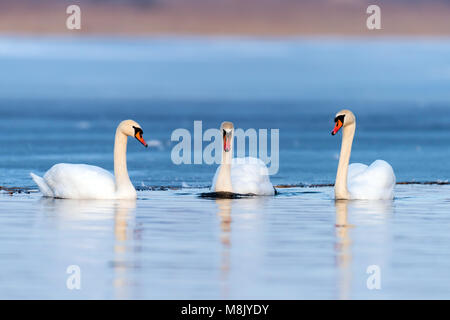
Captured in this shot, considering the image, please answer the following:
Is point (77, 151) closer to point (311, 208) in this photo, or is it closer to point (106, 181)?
point (106, 181)

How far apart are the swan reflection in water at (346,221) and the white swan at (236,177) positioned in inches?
45.0

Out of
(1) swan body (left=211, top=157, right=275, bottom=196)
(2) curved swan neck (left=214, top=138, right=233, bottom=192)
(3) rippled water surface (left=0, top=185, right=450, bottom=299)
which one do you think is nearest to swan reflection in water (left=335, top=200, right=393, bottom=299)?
(3) rippled water surface (left=0, top=185, right=450, bottom=299)

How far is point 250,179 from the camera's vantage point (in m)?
16.3

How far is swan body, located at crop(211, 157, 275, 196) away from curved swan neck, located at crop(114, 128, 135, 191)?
1.22 m

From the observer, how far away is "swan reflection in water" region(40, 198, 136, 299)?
392 inches

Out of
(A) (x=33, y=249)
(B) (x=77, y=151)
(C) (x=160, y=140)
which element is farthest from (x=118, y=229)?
(C) (x=160, y=140)

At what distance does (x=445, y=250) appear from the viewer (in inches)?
442

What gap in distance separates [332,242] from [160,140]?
16.6m

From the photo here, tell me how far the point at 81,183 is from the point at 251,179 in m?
2.26

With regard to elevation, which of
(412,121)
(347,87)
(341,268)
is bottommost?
(341,268)

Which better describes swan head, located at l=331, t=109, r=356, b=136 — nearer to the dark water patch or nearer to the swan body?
the swan body

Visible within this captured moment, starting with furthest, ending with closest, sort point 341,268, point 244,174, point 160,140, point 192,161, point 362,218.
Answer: point 160,140 → point 192,161 → point 244,174 → point 362,218 → point 341,268

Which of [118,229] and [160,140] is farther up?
[160,140]

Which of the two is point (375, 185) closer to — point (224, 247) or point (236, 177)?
point (236, 177)
